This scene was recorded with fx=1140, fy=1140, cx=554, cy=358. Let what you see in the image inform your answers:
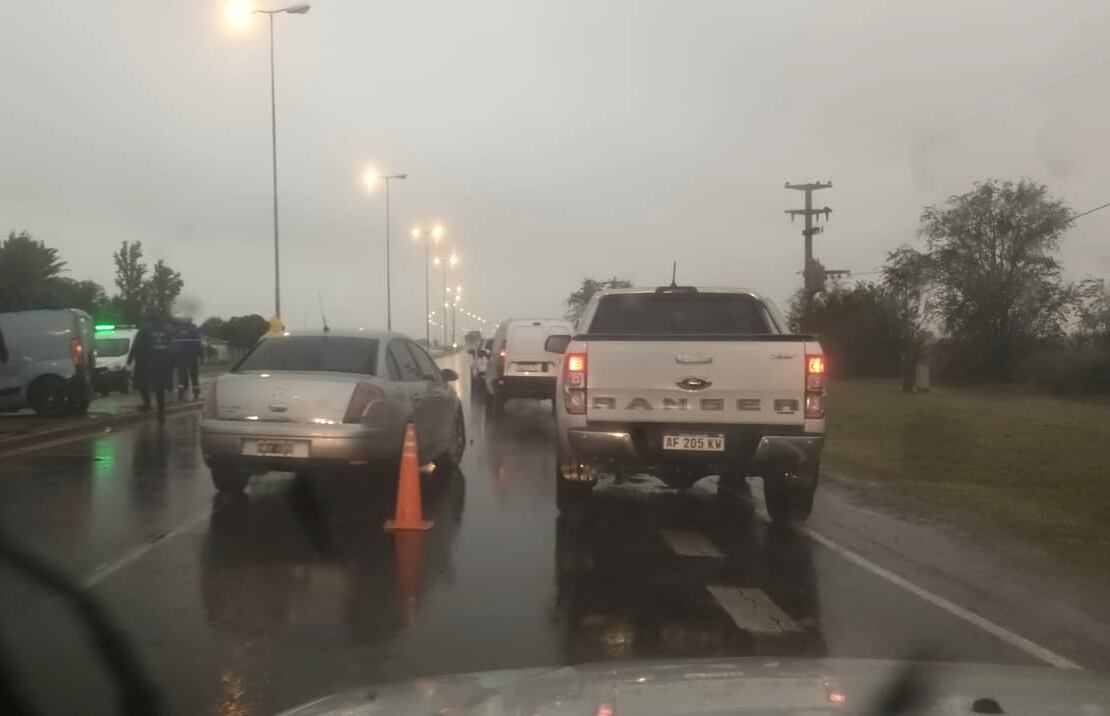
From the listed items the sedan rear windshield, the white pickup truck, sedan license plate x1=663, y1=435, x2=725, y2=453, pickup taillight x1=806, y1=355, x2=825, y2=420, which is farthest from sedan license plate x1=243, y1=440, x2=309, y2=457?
pickup taillight x1=806, y1=355, x2=825, y2=420

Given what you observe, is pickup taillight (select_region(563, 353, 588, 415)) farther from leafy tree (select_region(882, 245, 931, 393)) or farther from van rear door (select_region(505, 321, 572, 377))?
leafy tree (select_region(882, 245, 931, 393))

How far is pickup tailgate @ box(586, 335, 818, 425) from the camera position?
9.23 m

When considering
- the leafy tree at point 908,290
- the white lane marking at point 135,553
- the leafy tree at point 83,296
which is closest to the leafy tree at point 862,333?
the leafy tree at point 908,290

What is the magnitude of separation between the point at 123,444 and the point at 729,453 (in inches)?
397

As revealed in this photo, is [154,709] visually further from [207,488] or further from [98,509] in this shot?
[207,488]

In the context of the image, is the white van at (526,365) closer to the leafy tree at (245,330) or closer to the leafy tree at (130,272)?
Result: the leafy tree at (245,330)

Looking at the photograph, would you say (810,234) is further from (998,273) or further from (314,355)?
(314,355)

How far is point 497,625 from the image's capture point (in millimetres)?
6496

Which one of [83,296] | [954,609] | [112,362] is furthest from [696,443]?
[83,296]

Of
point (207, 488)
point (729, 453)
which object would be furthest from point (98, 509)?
point (729, 453)

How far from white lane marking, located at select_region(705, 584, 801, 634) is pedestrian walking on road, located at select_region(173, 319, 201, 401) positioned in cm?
1831

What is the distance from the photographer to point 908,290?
149ft

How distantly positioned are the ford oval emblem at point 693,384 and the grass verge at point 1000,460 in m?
3.18

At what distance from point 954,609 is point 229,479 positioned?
6872 mm
